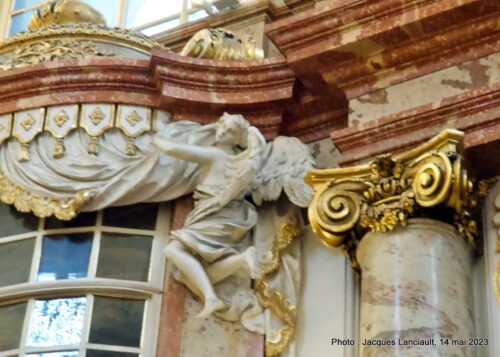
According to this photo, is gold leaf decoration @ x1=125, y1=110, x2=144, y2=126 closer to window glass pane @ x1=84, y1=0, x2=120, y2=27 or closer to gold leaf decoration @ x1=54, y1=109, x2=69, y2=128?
gold leaf decoration @ x1=54, y1=109, x2=69, y2=128

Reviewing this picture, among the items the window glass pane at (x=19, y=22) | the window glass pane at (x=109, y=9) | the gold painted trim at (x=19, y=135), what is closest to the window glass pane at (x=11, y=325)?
the gold painted trim at (x=19, y=135)

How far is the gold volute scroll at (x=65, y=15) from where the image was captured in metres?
8.93

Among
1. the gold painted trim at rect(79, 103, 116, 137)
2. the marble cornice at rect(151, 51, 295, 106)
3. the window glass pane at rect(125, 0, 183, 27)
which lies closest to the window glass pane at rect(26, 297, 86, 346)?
the gold painted trim at rect(79, 103, 116, 137)

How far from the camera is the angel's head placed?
25.4ft

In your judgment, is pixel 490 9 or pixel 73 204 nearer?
pixel 490 9

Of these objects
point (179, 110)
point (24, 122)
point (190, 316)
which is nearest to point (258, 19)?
point (179, 110)

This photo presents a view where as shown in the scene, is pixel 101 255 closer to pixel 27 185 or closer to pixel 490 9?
pixel 27 185

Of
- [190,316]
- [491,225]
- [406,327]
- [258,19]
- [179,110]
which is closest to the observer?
[406,327]

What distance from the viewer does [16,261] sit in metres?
7.90

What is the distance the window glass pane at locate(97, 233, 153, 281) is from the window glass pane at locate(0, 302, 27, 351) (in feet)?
1.59

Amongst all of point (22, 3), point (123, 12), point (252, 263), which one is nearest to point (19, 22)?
point (22, 3)

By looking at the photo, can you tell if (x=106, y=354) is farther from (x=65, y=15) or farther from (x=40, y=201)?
(x=65, y=15)

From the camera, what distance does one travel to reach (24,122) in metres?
8.15

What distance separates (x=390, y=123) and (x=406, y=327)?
3.98ft
